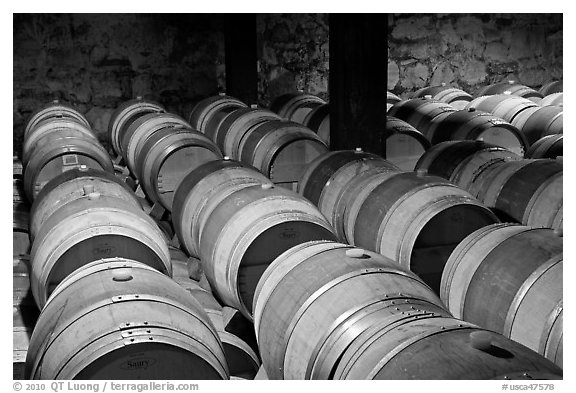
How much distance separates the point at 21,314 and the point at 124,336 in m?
2.00

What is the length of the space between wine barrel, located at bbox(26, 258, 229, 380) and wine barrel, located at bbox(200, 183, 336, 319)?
40.6 inches

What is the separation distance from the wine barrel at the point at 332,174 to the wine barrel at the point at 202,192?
49 cm

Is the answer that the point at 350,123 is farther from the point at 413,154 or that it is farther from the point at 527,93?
the point at 527,93

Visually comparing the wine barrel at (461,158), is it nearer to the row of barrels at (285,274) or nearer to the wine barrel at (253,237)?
the row of barrels at (285,274)

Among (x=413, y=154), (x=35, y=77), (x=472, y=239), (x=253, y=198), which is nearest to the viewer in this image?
(x=472, y=239)

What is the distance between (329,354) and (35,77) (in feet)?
33.0

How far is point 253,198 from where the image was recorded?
4770 millimetres

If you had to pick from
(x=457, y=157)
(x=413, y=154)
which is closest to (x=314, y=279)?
(x=457, y=157)

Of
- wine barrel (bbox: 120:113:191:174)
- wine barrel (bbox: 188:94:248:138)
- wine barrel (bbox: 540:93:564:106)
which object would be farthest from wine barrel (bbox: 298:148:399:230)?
wine barrel (bbox: 540:93:564:106)

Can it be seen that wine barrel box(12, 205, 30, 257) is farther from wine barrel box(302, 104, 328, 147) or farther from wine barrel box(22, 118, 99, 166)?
wine barrel box(302, 104, 328, 147)

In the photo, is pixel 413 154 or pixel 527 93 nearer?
pixel 413 154

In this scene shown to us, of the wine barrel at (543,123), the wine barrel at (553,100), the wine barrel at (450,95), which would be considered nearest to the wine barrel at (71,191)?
the wine barrel at (543,123)

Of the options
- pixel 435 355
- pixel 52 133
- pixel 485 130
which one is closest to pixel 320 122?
pixel 485 130

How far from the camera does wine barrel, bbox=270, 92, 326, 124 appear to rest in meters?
9.76
